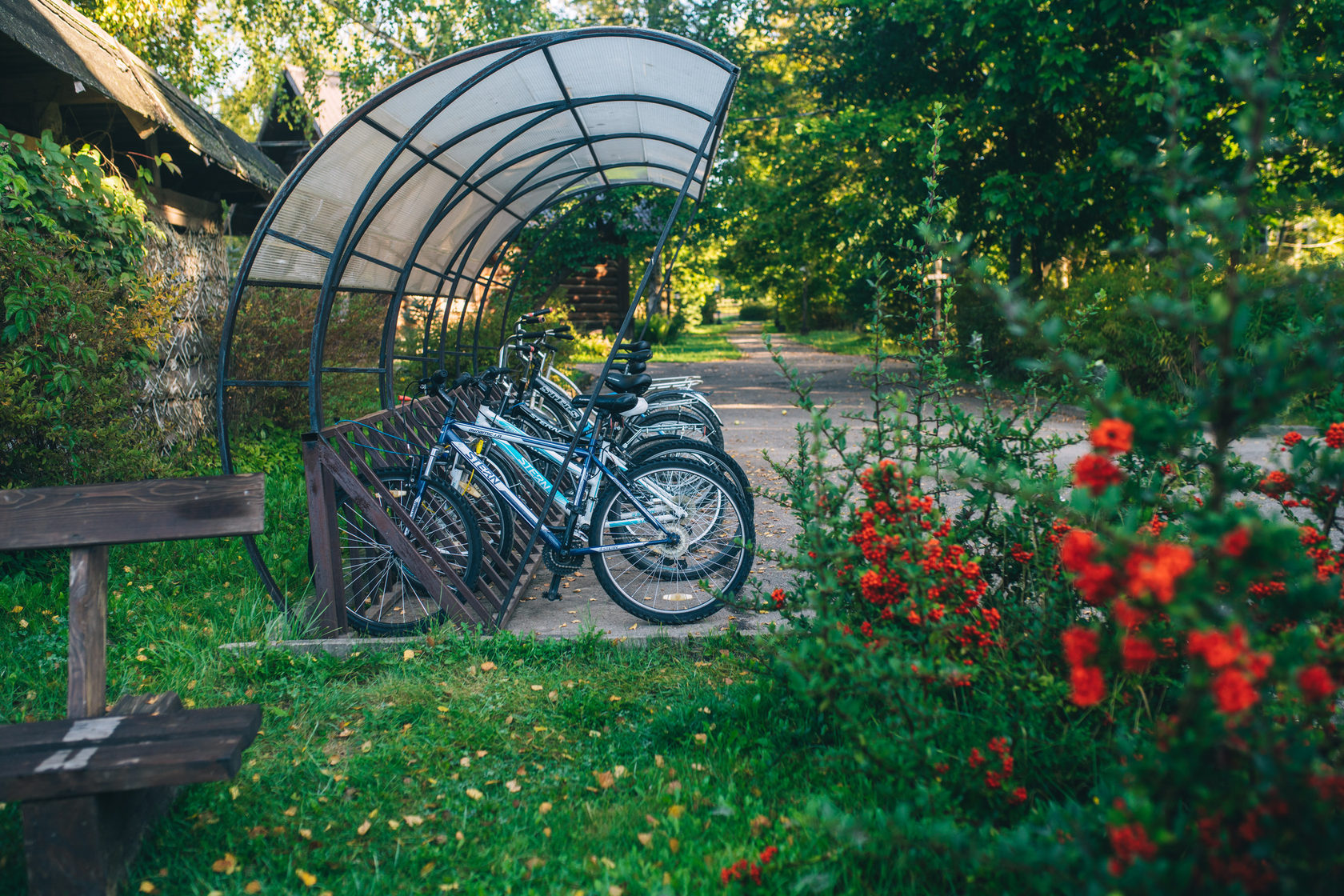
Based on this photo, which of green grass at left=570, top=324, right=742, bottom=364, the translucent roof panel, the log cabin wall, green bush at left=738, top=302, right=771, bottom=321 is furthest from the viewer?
green bush at left=738, top=302, right=771, bottom=321

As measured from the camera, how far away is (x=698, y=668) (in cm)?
360

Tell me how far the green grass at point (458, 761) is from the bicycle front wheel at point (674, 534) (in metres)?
0.40

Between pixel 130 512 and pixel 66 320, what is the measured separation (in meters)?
2.78

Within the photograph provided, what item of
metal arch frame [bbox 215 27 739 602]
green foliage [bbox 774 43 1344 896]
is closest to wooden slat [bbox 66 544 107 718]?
metal arch frame [bbox 215 27 739 602]

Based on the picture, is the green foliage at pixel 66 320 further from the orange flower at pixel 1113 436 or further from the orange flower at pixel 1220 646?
the orange flower at pixel 1220 646

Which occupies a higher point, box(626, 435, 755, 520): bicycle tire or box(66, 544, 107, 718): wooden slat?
box(626, 435, 755, 520): bicycle tire

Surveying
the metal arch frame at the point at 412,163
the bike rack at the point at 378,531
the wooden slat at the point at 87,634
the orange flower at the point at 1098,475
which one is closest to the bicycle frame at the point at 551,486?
the bike rack at the point at 378,531

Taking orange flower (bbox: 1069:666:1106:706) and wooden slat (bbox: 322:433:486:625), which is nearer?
orange flower (bbox: 1069:666:1106:706)

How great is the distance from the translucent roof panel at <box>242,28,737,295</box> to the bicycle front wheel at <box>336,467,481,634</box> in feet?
3.71

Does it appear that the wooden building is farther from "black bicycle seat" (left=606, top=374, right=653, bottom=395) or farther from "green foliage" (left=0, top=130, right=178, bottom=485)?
"black bicycle seat" (left=606, top=374, right=653, bottom=395)

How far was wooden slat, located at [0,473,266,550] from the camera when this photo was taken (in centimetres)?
262

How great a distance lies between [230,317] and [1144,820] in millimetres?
4254

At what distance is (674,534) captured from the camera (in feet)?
14.0

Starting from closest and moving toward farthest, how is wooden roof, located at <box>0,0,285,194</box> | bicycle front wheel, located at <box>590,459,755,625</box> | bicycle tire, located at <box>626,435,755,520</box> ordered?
bicycle front wheel, located at <box>590,459,755,625</box> → bicycle tire, located at <box>626,435,755,520</box> → wooden roof, located at <box>0,0,285,194</box>
